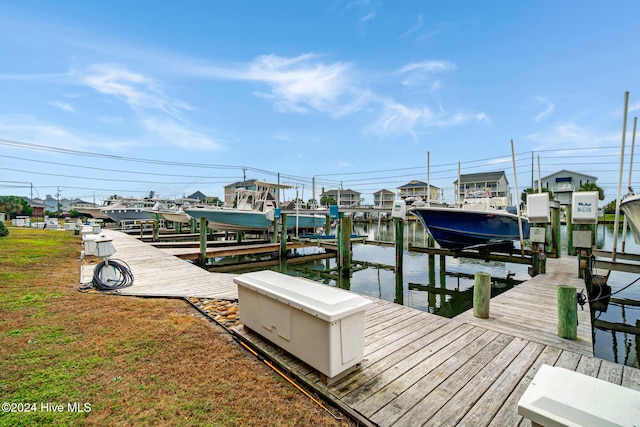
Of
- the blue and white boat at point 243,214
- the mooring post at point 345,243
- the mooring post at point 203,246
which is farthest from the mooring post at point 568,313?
the blue and white boat at point 243,214

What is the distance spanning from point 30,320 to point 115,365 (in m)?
2.42

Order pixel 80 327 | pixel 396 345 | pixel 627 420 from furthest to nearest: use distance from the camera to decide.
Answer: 1. pixel 80 327
2. pixel 396 345
3. pixel 627 420

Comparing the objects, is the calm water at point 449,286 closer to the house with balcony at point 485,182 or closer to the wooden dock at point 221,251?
the wooden dock at point 221,251

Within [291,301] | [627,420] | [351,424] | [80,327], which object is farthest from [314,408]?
[80,327]

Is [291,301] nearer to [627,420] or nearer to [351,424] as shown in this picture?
[351,424]

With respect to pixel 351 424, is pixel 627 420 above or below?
above

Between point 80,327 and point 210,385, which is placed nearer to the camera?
point 210,385

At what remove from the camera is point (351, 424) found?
8.32 ft

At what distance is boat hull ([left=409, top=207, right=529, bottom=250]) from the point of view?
11172 mm

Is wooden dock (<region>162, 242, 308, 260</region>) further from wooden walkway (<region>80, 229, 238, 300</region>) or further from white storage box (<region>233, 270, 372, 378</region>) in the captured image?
white storage box (<region>233, 270, 372, 378</region>)

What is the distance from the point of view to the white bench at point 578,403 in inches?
57.9

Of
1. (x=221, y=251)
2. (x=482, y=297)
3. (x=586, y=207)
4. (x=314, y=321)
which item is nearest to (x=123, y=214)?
(x=221, y=251)

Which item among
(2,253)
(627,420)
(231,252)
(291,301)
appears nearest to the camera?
(627,420)

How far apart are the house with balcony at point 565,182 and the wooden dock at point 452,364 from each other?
5350cm
